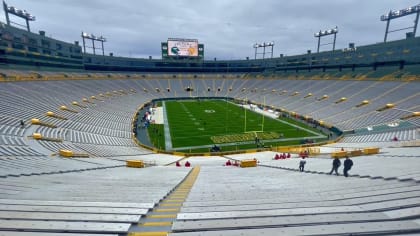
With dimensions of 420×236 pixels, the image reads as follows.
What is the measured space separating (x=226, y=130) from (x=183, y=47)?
179 feet

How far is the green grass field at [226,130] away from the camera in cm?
3247

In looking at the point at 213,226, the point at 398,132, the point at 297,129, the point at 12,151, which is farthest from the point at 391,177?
the point at 297,129

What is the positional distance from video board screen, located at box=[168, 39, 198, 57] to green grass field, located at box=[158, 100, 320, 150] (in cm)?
3853

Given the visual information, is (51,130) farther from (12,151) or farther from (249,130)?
(249,130)

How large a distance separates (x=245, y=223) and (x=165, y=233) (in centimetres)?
148

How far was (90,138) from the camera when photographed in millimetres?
26641

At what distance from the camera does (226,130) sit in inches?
1501

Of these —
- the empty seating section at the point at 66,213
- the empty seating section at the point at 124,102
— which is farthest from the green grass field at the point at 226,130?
the empty seating section at the point at 66,213

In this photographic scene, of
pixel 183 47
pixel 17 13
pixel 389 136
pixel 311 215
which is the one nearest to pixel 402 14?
pixel 389 136

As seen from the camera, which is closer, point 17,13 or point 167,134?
point 167,134

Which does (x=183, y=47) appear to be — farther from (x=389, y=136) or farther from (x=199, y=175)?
(x=199, y=175)

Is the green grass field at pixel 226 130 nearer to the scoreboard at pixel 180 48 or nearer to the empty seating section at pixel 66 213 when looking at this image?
the empty seating section at pixel 66 213

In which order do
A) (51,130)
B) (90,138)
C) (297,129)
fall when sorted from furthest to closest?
(297,129)
(90,138)
(51,130)

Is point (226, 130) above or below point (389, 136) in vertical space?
below
